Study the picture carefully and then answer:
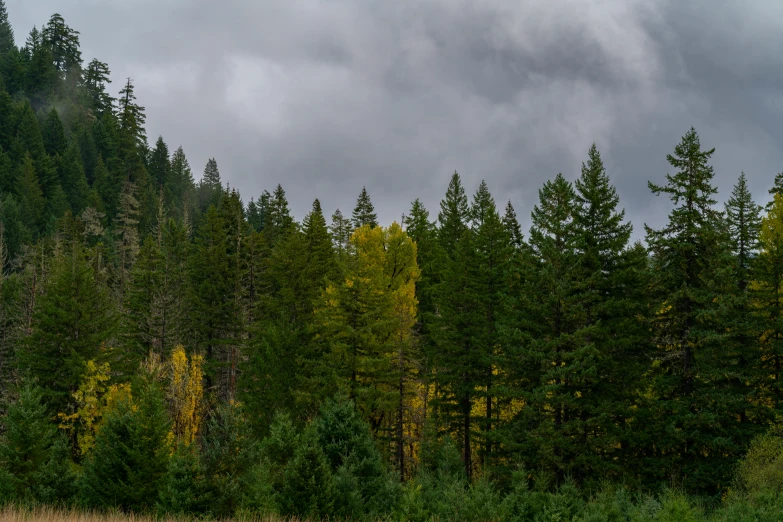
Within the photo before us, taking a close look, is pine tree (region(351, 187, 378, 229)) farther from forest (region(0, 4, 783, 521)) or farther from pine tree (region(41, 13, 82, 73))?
pine tree (region(41, 13, 82, 73))

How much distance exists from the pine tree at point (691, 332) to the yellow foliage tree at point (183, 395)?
95.4 feet

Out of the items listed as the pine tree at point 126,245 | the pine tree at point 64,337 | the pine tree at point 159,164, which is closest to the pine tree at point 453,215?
the pine tree at point 64,337

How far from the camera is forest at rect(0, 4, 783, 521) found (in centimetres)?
2109

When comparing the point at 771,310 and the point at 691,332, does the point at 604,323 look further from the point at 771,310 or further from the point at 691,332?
the point at 771,310

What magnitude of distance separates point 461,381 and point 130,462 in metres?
19.0

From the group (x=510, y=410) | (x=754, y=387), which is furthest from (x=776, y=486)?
(x=510, y=410)

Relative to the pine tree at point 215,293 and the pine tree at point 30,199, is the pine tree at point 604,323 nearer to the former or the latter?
the pine tree at point 215,293

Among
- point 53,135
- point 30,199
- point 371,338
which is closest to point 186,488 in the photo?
point 371,338

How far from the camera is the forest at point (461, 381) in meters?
21.1

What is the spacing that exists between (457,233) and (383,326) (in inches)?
796

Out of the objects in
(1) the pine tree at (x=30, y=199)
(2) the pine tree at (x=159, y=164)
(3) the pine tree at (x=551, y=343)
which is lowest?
(3) the pine tree at (x=551, y=343)

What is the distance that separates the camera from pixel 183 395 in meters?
37.7

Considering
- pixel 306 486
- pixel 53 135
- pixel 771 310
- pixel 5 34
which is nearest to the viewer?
pixel 306 486

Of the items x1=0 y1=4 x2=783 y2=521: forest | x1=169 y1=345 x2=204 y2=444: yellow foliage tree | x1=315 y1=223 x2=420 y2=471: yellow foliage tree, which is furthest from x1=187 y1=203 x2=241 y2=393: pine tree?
x1=315 y1=223 x2=420 y2=471: yellow foliage tree
